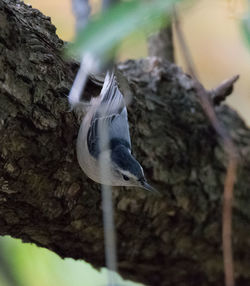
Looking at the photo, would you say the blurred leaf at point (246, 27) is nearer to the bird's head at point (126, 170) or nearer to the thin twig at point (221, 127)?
the thin twig at point (221, 127)

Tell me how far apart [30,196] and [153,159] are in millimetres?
606

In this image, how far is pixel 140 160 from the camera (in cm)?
212

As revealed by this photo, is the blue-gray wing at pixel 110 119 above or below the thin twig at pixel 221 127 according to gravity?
above

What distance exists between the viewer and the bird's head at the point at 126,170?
1.88m

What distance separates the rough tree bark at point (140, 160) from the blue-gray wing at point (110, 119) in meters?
0.06

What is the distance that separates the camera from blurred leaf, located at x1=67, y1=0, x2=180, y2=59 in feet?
2.05

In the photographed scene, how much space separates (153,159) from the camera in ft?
7.02

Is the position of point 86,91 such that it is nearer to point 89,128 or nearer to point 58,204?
point 89,128

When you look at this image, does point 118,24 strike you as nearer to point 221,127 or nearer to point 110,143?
point 221,127

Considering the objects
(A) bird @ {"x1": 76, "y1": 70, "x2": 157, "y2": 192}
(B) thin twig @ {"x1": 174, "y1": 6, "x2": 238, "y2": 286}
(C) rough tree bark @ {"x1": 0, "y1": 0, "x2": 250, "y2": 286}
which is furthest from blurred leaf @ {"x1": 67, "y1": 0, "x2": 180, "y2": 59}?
(A) bird @ {"x1": 76, "y1": 70, "x2": 157, "y2": 192}

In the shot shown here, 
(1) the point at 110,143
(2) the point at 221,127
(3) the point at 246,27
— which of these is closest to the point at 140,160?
(1) the point at 110,143

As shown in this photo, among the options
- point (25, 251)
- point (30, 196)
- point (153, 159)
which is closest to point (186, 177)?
point (153, 159)

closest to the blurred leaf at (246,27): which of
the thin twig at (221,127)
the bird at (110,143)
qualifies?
the thin twig at (221,127)

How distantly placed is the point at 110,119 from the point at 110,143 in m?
0.10
